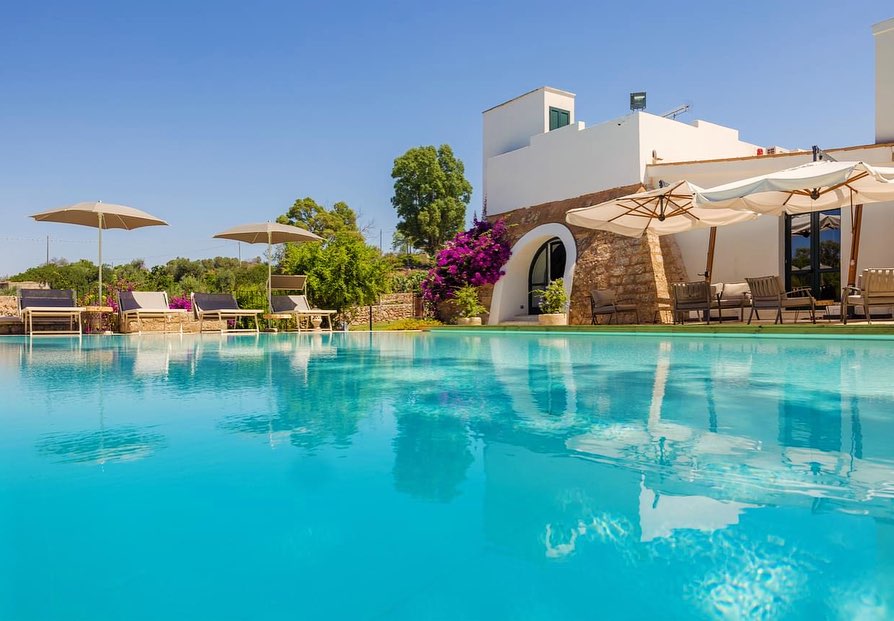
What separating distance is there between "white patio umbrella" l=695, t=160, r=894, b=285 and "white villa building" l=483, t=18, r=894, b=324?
1835 mm

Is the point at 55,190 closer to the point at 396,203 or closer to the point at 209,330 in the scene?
the point at 209,330

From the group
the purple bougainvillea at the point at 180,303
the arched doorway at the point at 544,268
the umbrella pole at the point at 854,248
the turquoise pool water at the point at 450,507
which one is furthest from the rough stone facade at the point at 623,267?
the purple bougainvillea at the point at 180,303

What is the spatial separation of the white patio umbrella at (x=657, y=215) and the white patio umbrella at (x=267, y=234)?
7.07 m

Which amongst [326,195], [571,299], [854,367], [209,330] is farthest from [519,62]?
[326,195]

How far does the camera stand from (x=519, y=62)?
62.1 ft

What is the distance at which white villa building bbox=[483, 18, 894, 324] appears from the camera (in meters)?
12.6

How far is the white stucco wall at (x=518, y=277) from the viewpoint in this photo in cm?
1689

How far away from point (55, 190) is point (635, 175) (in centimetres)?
2384

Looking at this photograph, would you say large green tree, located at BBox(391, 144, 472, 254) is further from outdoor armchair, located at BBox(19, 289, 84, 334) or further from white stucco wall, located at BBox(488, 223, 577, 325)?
outdoor armchair, located at BBox(19, 289, 84, 334)

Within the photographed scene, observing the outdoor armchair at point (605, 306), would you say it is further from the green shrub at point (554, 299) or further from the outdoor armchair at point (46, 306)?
the outdoor armchair at point (46, 306)

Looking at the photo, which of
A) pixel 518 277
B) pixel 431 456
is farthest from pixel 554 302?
pixel 431 456

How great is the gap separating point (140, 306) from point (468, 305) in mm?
8852

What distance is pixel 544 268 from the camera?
714 inches

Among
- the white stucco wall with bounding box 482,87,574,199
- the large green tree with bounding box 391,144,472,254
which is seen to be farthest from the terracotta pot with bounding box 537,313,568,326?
the large green tree with bounding box 391,144,472,254
